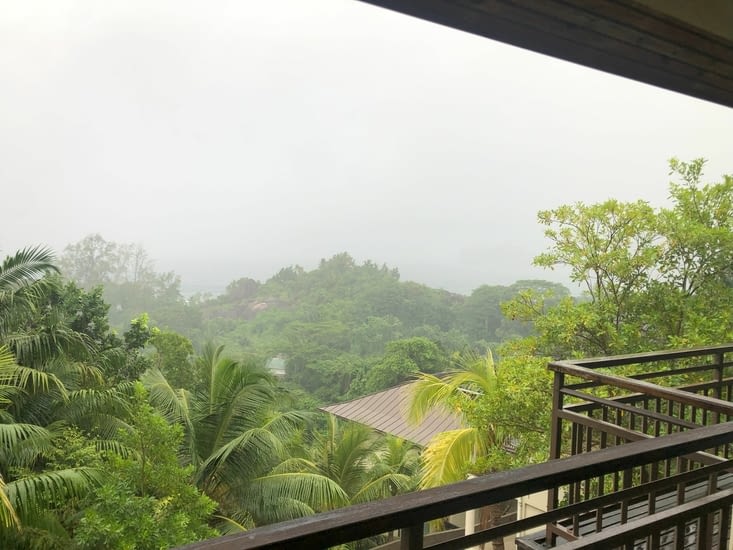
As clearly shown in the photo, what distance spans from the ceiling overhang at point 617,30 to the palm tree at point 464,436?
4132 millimetres

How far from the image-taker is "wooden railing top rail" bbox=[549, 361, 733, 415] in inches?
60.3

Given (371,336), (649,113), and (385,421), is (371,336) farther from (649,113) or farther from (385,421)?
(649,113)

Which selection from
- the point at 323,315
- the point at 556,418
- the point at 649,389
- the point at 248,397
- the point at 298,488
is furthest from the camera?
the point at 323,315

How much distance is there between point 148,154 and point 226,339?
22.1m

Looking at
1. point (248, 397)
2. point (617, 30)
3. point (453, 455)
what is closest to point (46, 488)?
point (248, 397)

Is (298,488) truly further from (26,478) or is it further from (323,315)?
(323,315)

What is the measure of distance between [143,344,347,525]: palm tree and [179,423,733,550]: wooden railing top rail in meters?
6.21

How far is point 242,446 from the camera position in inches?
258

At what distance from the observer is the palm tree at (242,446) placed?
6621 mm

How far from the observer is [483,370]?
6.09 m

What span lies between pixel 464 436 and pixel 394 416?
4663 mm

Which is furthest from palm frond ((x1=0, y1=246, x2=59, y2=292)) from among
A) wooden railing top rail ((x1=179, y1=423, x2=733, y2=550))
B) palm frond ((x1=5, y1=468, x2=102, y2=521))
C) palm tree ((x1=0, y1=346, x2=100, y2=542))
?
wooden railing top rail ((x1=179, y1=423, x2=733, y2=550))

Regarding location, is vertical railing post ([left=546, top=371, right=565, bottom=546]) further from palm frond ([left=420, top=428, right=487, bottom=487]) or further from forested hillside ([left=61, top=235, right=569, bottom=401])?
forested hillside ([left=61, top=235, right=569, bottom=401])

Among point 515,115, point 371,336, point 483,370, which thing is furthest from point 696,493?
point 515,115
